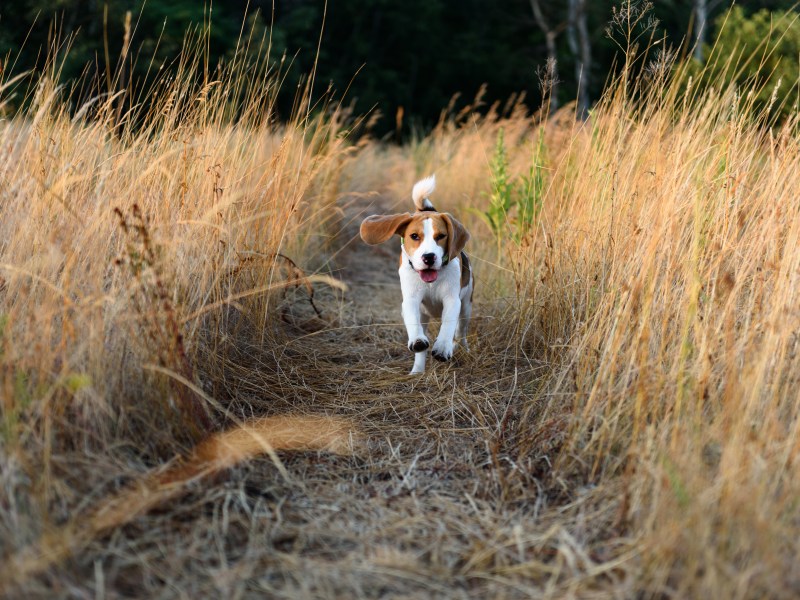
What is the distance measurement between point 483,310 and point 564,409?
1772 millimetres

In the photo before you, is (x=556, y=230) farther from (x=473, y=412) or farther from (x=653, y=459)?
(x=653, y=459)

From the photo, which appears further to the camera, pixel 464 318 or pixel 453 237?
pixel 464 318

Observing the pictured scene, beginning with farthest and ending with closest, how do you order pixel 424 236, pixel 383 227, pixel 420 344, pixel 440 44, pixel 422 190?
pixel 440 44, pixel 422 190, pixel 383 227, pixel 424 236, pixel 420 344

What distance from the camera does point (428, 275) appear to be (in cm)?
373

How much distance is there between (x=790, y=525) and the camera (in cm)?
207

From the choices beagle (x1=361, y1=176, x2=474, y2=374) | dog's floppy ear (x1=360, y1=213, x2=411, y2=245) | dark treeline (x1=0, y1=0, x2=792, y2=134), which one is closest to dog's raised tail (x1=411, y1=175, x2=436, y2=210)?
beagle (x1=361, y1=176, x2=474, y2=374)

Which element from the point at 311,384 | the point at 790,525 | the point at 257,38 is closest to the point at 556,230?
the point at 311,384

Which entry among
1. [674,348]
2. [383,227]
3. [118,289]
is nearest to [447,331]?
[383,227]

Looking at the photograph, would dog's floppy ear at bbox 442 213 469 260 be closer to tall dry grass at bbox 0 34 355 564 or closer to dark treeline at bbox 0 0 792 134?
tall dry grass at bbox 0 34 355 564

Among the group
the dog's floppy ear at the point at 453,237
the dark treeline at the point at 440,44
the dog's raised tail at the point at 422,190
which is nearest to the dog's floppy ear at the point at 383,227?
the dog's floppy ear at the point at 453,237

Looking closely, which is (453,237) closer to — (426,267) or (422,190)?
(426,267)

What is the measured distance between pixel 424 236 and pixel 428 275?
7.2 inches

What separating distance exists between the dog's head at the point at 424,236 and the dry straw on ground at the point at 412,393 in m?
0.36

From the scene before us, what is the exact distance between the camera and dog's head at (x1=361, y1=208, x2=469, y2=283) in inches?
145
